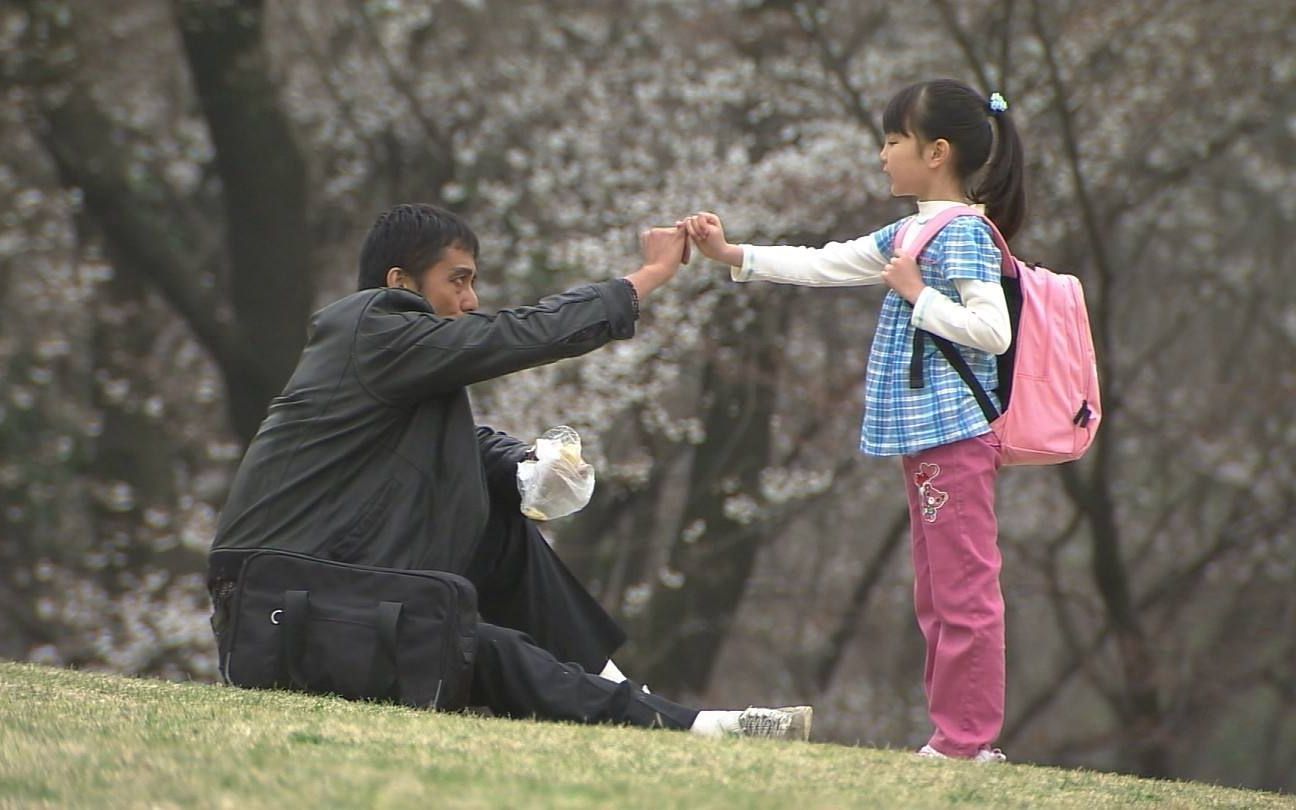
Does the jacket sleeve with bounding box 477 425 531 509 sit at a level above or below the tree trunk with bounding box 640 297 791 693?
above

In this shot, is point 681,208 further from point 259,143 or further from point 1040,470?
point 1040,470

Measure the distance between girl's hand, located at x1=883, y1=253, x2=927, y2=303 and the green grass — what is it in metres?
1.03

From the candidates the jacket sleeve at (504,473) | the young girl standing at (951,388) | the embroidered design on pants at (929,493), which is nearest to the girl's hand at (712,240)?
the young girl standing at (951,388)

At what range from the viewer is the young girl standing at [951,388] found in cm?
369

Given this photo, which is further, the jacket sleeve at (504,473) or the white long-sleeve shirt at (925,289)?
the jacket sleeve at (504,473)

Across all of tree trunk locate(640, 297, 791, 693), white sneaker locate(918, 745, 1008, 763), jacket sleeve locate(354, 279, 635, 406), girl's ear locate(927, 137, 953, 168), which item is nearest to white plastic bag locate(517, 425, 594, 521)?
jacket sleeve locate(354, 279, 635, 406)

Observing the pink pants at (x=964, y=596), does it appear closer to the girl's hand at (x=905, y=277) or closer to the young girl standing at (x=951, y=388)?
the young girl standing at (x=951, y=388)

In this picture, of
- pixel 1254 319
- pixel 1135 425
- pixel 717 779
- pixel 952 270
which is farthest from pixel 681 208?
pixel 717 779

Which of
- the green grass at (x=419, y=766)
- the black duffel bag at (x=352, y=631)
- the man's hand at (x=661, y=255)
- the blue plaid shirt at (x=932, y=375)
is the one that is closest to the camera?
the green grass at (x=419, y=766)

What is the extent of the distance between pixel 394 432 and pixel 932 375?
4.17ft

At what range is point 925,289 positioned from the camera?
12.2 ft

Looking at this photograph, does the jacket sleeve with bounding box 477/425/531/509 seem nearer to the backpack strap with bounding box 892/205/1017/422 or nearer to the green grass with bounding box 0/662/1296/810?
the green grass with bounding box 0/662/1296/810

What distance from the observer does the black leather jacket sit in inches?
151

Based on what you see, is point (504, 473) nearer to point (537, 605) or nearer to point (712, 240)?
point (537, 605)
